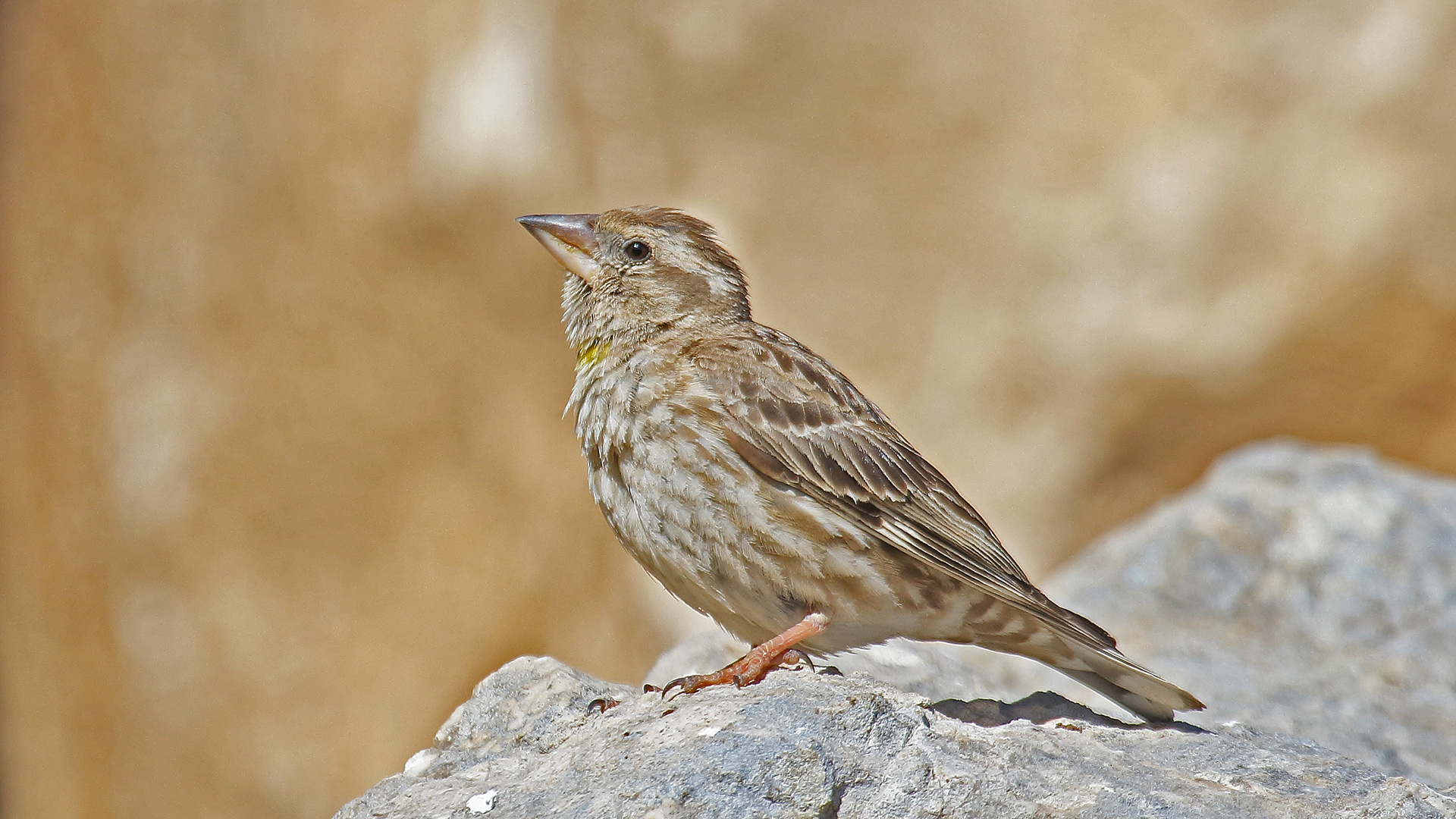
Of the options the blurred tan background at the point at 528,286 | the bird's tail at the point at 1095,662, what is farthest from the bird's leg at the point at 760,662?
the blurred tan background at the point at 528,286

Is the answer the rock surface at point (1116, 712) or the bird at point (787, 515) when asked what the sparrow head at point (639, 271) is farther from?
the rock surface at point (1116, 712)

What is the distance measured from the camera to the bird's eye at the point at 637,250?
486 centimetres

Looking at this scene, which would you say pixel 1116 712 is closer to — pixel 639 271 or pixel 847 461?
pixel 847 461

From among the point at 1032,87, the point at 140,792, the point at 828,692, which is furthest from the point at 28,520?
the point at 828,692

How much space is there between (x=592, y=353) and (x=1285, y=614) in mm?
2933

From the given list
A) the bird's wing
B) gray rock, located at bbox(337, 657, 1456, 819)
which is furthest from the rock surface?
the bird's wing

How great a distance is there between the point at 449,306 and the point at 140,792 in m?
4.68

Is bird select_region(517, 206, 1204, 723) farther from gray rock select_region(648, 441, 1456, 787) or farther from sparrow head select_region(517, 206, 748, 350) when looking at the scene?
gray rock select_region(648, 441, 1456, 787)

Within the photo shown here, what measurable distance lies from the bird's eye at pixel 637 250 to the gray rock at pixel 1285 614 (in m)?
1.37

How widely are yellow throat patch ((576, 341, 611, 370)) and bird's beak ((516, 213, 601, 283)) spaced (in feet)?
0.90

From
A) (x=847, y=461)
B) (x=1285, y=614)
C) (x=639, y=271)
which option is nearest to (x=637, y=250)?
(x=639, y=271)

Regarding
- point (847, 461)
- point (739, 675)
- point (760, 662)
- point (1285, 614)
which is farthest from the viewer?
point (1285, 614)

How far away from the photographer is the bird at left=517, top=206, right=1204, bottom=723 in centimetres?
405

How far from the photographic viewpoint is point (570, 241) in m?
4.89
